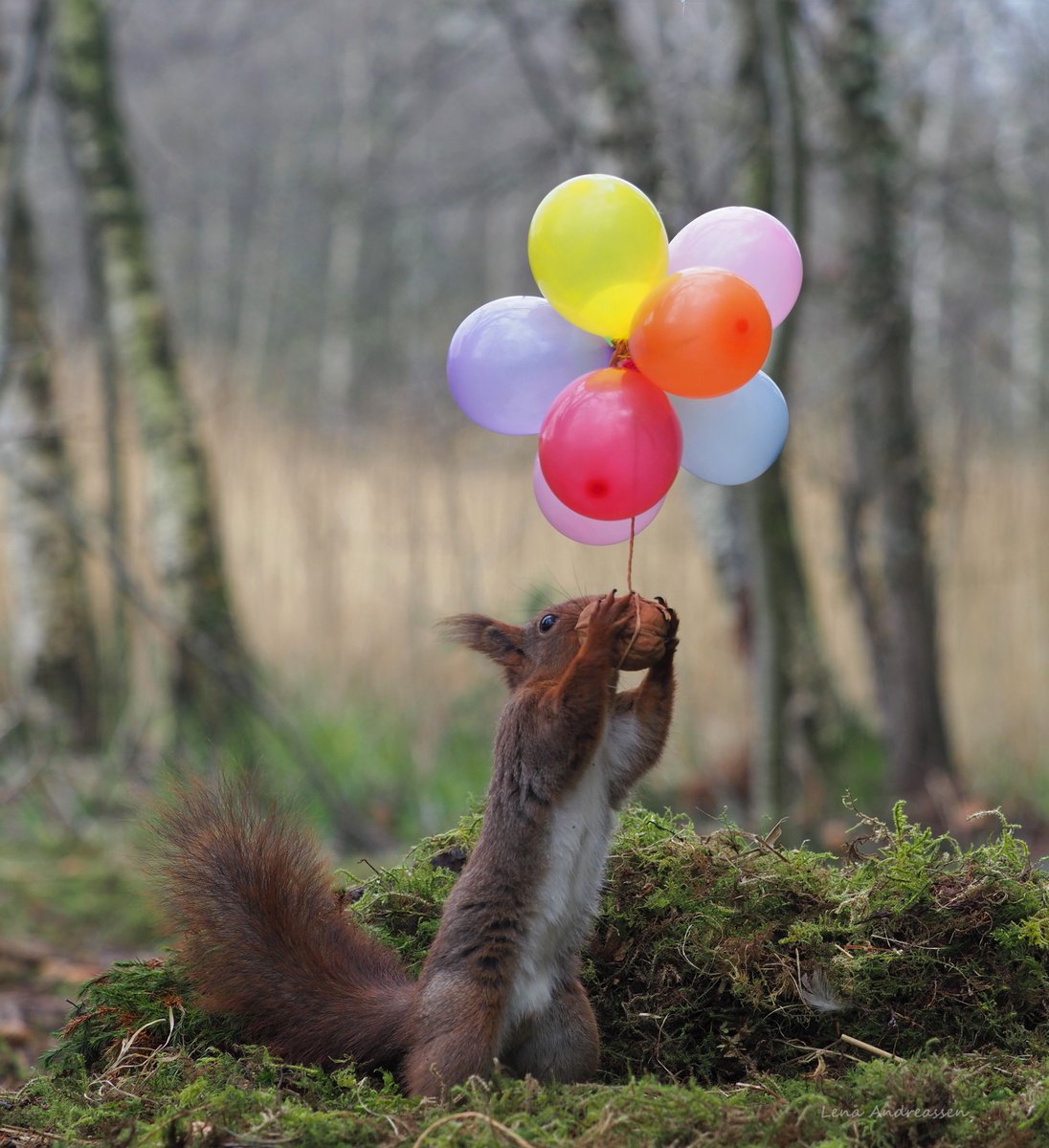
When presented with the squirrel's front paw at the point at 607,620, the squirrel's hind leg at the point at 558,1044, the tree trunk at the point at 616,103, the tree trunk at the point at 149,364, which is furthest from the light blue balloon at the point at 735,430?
the tree trunk at the point at 149,364

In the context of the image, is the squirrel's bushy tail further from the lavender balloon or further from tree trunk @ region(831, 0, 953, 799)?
tree trunk @ region(831, 0, 953, 799)

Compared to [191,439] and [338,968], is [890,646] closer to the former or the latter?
[191,439]

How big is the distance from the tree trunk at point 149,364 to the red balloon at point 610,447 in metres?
4.49

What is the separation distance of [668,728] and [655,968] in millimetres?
→ 471

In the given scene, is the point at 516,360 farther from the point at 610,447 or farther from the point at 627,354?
the point at 610,447

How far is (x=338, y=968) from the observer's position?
7.63ft

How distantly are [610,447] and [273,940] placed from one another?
1061mm

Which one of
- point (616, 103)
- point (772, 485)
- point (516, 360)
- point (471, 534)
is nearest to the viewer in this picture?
point (516, 360)

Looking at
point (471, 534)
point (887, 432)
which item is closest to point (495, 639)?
point (887, 432)

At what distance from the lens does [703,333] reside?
217cm

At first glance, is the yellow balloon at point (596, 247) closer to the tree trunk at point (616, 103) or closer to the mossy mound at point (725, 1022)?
the mossy mound at point (725, 1022)

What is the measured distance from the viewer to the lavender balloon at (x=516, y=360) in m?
2.40

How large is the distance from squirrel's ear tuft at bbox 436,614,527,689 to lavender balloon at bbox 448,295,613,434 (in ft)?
1.25

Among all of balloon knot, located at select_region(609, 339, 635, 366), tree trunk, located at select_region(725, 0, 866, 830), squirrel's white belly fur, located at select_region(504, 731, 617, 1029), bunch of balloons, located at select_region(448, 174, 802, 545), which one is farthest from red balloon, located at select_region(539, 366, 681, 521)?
tree trunk, located at select_region(725, 0, 866, 830)
